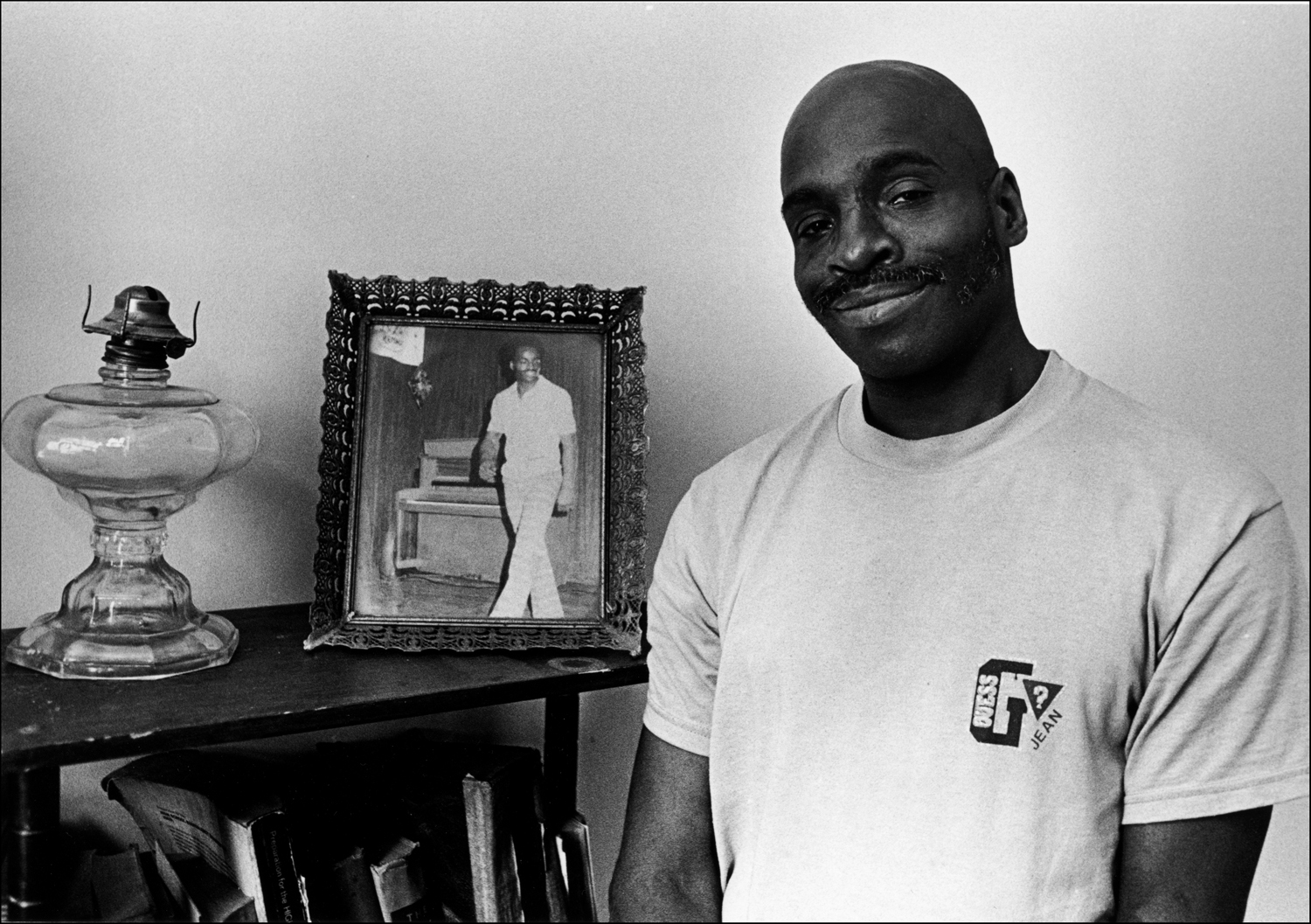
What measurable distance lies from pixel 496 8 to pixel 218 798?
874 mm

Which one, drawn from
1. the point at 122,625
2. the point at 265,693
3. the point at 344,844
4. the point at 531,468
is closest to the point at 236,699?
the point at 265,693

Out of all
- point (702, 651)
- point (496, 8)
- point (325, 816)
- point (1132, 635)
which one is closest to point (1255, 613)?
point (1132, 635)

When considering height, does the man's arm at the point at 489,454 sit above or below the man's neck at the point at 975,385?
below

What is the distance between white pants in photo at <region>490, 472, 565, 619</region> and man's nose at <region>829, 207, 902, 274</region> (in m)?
0.39

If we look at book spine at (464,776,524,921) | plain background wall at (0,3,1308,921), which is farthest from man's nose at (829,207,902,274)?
book spine at (464,776,524,921)

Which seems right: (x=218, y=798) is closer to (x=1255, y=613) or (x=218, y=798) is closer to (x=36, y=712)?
(x=36, y=712)

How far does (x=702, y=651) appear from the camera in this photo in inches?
42.8

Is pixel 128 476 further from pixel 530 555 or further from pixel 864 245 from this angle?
pixel 864 245

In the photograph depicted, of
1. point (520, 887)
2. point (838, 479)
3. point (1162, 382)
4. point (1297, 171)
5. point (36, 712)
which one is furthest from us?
point (1162, 382)

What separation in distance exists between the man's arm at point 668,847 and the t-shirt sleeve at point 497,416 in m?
0.34

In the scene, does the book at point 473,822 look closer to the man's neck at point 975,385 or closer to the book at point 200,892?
the book at point 200,892

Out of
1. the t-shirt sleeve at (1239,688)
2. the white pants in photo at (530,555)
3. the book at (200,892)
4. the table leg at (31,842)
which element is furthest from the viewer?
the white pants in photo at (530,555)

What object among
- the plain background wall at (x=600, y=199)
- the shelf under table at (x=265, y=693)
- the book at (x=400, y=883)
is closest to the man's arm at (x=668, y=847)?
the shelf under table at (x=265, y=693)

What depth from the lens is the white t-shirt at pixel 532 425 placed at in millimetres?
1192
